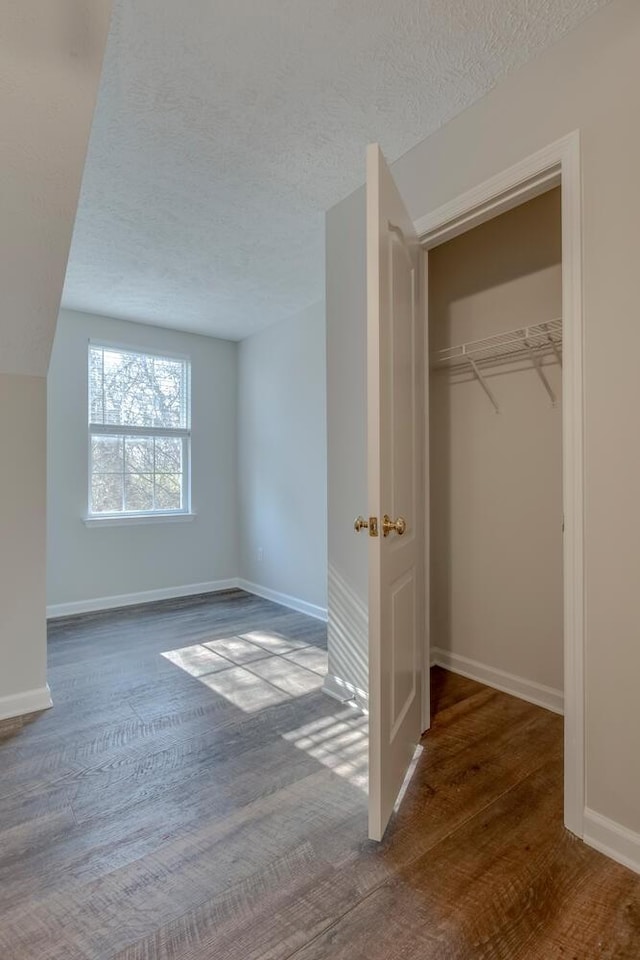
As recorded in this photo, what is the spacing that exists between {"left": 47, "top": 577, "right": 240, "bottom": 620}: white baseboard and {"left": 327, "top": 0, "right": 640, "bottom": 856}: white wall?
3877 mm

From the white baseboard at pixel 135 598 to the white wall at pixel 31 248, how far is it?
5.75ft

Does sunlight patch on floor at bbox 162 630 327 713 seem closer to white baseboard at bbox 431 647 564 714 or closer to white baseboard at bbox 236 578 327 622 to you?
white baseboard at bbox 236 578 327 622

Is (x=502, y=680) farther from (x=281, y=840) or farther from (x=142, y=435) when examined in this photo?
(x=142, y=435)

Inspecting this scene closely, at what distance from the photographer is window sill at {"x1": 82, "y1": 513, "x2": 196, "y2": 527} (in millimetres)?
4316

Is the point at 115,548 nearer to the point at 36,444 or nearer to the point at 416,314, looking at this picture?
the point at 36,444

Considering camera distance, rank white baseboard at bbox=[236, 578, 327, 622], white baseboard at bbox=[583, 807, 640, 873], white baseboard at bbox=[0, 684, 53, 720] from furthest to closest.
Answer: white baseboard at bbox=[236, 578, 327, 622] → white baseboard at bbox=[0, 684, 53, 720] → white baseboard at bbox=[583, 807, 640, 873]

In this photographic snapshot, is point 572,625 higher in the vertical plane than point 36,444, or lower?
lower

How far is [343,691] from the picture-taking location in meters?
2.60

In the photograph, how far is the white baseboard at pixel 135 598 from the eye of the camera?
13.6 feet

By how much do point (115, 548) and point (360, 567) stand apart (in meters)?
2.75

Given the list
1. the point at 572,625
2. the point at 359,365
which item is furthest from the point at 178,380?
the point at 572,625

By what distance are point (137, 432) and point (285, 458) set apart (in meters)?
1.37

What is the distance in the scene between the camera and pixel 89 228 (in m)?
2.84

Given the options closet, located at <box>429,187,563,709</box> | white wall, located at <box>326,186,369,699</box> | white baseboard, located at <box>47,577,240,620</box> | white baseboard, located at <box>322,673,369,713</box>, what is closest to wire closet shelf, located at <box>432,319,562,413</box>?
closet, located at <box>429,187,563,709</box>
